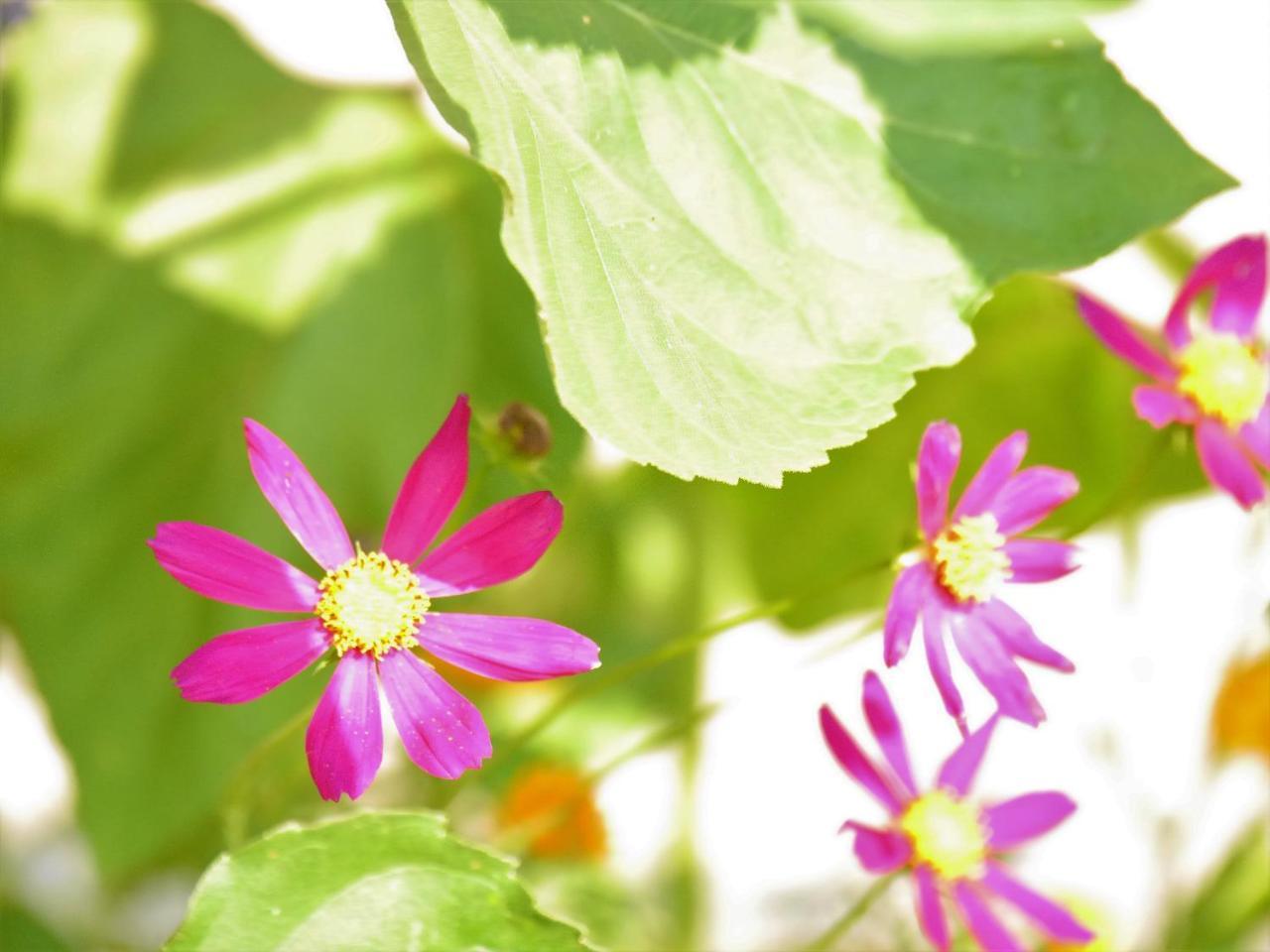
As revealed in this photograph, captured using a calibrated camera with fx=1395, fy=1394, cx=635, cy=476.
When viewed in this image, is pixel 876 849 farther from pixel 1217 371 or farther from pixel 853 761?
pixel 1217 371

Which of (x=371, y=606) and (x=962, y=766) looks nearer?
(x=371, y=606)

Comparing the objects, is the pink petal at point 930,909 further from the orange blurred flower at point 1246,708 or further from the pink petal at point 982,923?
the orange blurred flower at point 1246,708

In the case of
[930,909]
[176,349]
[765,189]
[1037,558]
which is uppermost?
[176,349]

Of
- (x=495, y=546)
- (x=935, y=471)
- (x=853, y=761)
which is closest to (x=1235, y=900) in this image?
(x=853, y=761)

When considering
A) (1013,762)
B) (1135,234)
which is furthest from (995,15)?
(1013,762)

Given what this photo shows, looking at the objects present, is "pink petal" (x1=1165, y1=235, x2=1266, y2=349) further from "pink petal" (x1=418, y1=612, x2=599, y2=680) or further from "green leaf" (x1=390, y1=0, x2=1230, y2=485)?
"pink petal" (x1=418, y1=612, x2=599, y2=680)
